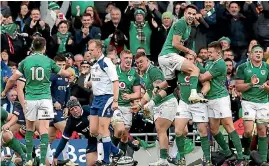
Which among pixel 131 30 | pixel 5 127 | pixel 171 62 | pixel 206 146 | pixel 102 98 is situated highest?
pixel 131 30

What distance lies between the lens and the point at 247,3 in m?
26.1

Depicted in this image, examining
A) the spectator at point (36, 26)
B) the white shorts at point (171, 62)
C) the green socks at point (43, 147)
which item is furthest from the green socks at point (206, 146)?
the spectator at point (36, 26)

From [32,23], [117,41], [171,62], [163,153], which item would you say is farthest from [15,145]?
[32,23]

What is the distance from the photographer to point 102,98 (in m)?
20.0

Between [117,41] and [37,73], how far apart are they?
5.65 m

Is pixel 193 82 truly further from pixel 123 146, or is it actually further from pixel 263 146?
pixel 123 146

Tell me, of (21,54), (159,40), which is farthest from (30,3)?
(159,40)

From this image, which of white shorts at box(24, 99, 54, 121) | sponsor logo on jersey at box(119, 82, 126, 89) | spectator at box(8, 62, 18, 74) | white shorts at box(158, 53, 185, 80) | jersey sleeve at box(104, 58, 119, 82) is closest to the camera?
white shorts at box(158, 53, 185, 80)

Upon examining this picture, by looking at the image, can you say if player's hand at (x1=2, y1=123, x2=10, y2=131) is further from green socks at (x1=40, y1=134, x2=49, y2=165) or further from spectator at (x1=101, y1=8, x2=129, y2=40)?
spectator at (x1=101, y1=8, x2=129, y2=40)

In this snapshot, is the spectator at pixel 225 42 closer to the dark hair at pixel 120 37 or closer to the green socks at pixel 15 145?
the dark hair at pixel 120 37

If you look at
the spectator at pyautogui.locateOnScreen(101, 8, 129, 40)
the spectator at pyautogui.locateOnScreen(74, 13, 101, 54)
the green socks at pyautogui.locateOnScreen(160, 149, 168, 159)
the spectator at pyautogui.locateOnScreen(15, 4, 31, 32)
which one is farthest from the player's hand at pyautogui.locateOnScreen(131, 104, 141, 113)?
the spectator at pyautogui.locateOnScreen(15, 4, 31, 32)

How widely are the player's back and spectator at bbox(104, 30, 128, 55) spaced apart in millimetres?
5275

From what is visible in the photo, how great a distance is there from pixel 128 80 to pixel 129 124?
34.8 inches

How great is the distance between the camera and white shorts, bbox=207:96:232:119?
2041 cm
